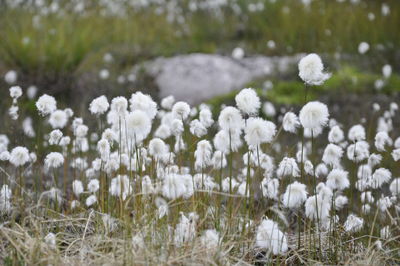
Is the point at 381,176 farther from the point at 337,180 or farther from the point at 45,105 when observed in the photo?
the point at 45,105

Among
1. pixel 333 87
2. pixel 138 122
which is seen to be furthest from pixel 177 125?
pixel 333 87

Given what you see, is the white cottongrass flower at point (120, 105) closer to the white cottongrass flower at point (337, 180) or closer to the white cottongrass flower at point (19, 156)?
the white cottongrass flower at point (19, 156)

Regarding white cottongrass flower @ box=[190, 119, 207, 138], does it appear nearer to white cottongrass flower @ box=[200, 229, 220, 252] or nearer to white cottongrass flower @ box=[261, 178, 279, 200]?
white cottongrass flower @ box=[261, 178, 279, 200]

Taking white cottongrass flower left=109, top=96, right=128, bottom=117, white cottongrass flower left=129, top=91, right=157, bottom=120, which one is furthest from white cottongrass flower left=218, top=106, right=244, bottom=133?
white cottongrass flower left=109, top=96, right=128, bottom=117

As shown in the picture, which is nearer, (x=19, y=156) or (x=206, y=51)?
(x=19, y=156)

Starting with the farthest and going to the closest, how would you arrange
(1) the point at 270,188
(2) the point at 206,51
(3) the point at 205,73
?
(2) the point at 206,51, (3) the point at 205,73, (1) the point at 270,188

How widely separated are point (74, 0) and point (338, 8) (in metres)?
6.38

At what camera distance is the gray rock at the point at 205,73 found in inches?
329

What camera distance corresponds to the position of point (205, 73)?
8.57 metres

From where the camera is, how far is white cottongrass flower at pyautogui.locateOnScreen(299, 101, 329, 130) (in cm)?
250

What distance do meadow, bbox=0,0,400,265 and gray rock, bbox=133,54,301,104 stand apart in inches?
12.9

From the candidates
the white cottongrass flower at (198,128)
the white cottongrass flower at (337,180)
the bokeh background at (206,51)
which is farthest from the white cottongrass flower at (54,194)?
the bokeh background at (206,51)

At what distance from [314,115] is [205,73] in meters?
6.14

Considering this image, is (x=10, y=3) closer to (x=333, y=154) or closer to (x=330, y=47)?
(x=330, y=47)
